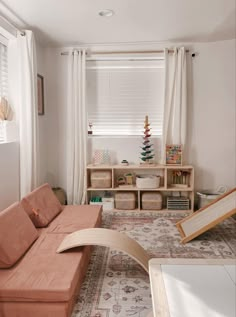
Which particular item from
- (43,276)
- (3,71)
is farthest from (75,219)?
(3,71)

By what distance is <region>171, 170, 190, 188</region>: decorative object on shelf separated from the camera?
447cm

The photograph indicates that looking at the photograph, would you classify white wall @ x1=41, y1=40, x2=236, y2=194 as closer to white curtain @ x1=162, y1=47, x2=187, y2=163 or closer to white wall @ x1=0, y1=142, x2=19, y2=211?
white curtain @ x1=162, y1=47, x2=187, y2=163

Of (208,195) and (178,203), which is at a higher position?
(208,195)

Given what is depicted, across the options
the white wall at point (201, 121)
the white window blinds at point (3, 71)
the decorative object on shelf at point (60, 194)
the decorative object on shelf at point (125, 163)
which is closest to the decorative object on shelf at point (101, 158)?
the white wall at point (201, 121)

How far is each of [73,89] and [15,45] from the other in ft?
3.59

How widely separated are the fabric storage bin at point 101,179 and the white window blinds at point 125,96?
2.33 feet

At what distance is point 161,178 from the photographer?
461cm

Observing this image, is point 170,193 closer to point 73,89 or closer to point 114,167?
point 114,167

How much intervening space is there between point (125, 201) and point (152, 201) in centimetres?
40

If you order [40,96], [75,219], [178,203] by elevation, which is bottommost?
[178,203]

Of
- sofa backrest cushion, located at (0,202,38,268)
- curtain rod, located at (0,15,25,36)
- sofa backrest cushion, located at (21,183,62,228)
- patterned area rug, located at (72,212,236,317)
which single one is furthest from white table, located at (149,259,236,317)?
curtain rod, located at (0,15,25,36)

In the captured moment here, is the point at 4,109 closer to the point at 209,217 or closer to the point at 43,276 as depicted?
the point at 43,276

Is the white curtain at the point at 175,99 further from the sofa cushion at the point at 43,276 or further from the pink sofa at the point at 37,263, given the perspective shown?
the sofa cushion at the point at 43,276

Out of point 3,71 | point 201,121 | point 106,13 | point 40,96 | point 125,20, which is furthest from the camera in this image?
point 201,121
